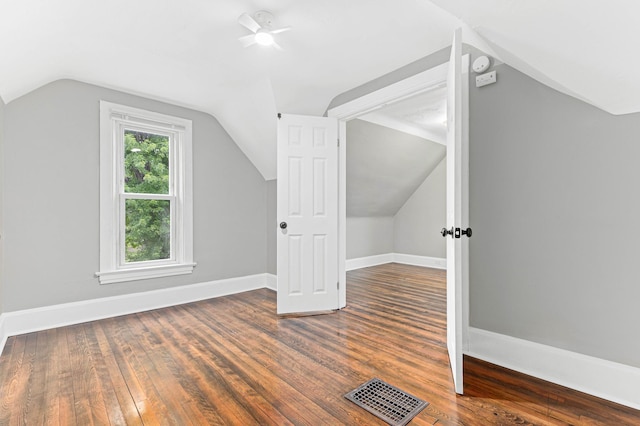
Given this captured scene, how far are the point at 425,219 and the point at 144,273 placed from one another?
5.09 meters

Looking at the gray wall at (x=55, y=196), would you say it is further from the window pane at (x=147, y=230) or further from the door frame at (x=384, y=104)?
the door frame at (x=384, y=104)

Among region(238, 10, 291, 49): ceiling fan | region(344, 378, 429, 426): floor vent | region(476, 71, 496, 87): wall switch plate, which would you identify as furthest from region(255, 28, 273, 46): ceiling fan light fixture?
region(344, 378, 429, 426): floor vent

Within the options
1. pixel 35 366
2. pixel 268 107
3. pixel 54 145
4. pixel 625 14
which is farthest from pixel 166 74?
pixel 625 14

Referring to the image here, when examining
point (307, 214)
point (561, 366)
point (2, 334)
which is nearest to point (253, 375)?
point (307, 214)

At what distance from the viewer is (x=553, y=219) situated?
203 cm

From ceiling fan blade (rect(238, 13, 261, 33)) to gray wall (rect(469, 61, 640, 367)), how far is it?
1.70m

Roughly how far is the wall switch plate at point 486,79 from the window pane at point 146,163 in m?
3.44

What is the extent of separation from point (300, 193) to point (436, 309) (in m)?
2.02

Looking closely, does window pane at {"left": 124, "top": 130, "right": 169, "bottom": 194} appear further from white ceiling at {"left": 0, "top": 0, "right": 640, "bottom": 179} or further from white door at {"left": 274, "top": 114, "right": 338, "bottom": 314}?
white door at {"left": 274, "top": 114, "right": 338, "bottom": 314}

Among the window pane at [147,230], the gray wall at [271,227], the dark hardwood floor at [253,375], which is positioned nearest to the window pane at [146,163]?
the window pane at [147,230]

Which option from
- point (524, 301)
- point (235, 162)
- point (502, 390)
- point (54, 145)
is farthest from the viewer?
point (235, 162)

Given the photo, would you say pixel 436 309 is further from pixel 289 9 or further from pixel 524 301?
pixel 289 9

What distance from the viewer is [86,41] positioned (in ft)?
8.15

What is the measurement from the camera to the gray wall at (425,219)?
614 cm
